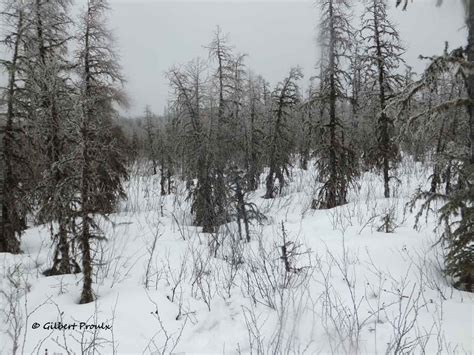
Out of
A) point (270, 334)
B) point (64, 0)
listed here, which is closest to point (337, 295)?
point (270, 334)

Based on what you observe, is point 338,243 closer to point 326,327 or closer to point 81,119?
point 326,327

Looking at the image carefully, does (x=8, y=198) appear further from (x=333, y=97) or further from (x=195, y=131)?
(x=333, y=97)

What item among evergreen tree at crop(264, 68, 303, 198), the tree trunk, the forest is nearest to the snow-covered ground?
A: the forest

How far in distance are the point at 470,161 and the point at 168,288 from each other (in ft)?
14.9

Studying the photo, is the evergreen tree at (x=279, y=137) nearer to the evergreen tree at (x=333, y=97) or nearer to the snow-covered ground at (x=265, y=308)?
the evergreen tree at (x=333, y=97)

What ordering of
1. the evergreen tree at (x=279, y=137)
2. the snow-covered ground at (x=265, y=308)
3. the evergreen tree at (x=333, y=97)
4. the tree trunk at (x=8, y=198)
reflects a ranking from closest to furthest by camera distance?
Result: the snow-covered ground at (x=265, y=308) < the tree trunk at (x=8, y=198) < the evergreen tree at (x=333, y=97) < the evergreen tree at (x=279, y=137)

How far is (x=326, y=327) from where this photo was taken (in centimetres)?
336

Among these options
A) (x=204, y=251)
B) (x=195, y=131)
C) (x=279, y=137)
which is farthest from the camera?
(x=279, y=137)

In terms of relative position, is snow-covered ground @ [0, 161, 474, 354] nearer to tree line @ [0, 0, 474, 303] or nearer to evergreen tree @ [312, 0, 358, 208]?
tree line @ [0, 0, 474, 303]

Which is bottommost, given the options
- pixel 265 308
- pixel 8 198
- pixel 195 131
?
pixel 265 308

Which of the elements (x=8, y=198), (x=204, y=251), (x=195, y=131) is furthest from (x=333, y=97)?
(x=8, y=198)

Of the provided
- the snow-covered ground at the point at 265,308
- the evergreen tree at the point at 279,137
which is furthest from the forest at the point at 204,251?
the evergreen tree at the point at 279,137

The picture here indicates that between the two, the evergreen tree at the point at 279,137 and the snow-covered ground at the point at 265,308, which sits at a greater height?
the evergreen tree at the point at 279,137

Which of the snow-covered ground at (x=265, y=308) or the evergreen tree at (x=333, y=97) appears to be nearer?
the snow-covered ground at (x=265, y=308)
